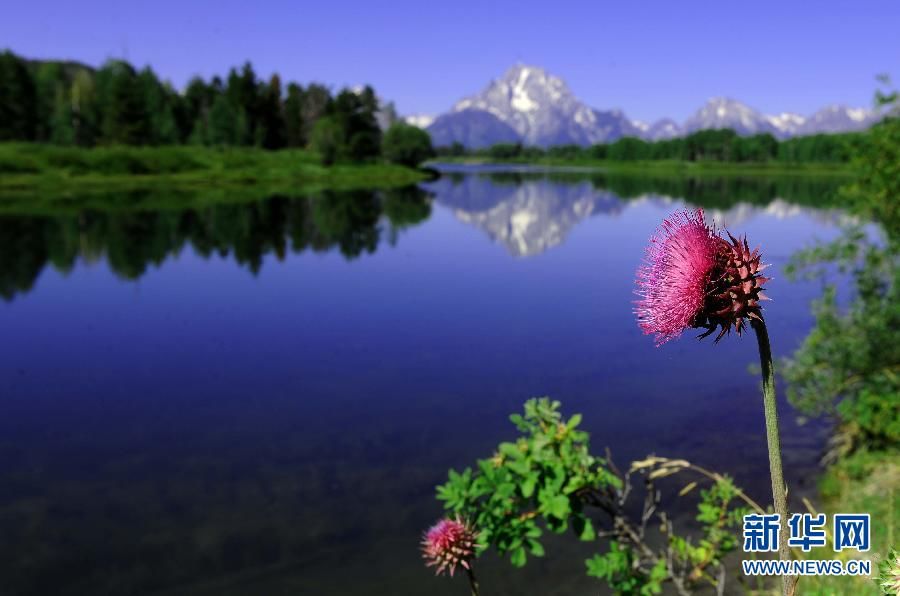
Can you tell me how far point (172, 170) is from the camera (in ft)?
331

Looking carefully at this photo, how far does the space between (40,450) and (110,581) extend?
17.3ft

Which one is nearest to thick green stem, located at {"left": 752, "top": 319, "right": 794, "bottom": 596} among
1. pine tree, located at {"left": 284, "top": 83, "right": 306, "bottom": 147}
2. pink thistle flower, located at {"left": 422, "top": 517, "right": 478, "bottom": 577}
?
pink thistle flower, located at {"left": 422, "top": 517, "right": 478, "bottom": 577}

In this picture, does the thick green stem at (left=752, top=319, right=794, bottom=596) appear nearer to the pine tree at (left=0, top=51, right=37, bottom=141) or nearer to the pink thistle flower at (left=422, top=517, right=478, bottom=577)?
the pink thistle flower at (left=422, top=517, right=478, bottom=577)

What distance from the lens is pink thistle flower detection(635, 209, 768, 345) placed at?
107 inches

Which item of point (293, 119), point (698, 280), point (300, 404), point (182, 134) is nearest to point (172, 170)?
point (182, 134)

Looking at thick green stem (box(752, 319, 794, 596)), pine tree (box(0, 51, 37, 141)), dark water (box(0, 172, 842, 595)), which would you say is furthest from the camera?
pine tree (box(0, 51, 37, 141))

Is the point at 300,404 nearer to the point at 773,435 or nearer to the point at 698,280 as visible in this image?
the point at 698,280

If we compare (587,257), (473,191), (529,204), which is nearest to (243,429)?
(587,257)

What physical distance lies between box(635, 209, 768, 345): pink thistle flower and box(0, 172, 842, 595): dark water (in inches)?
324

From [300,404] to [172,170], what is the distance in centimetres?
9459

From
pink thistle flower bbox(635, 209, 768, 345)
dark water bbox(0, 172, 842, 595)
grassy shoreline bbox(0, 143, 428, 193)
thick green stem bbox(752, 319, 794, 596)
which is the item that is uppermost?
grassy shoreline bbox(0, 143, 428, 193)

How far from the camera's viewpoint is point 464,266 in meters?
38.3

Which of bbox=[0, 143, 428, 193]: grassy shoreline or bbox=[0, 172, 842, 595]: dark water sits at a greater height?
bbox=[0, 143, 428, 193]: grassy shoreline

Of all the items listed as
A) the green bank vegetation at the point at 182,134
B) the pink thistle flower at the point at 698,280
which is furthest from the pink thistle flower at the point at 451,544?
the green bank vegetation at the point at 182,134
